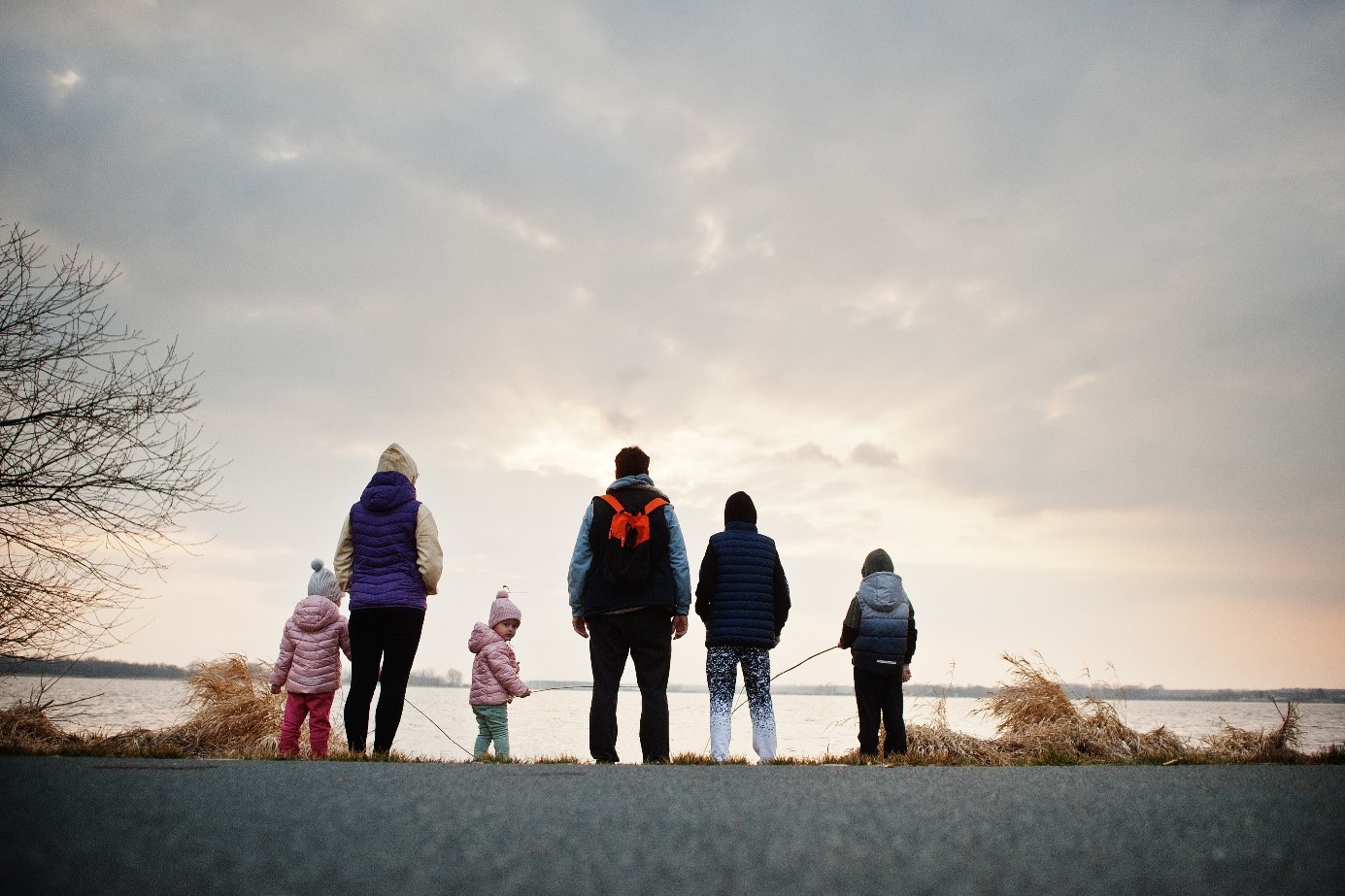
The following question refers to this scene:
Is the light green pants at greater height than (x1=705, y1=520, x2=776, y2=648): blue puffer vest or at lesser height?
lesser

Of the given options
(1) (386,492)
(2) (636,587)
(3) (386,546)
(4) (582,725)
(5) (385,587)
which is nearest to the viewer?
(2) (636,587)

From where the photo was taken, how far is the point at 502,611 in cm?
840

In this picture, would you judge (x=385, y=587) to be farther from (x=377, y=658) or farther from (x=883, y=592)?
(x=883, y=592)

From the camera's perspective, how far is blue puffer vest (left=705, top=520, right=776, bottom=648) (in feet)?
21.8

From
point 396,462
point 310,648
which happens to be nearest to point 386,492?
point 396,462

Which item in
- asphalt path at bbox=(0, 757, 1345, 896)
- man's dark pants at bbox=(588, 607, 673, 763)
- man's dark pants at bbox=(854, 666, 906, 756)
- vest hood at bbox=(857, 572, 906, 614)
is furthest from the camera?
vest hood at bbox=(857, 572, 906, 614)

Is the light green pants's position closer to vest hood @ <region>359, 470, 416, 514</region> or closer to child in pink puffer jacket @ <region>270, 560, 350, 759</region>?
child in pink puffer jacket @ <region>270, 560, 350, 759</region>

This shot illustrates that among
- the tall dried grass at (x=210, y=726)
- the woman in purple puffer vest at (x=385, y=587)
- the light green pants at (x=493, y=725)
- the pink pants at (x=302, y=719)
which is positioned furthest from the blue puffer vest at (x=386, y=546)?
the tall dried grass at (x=210, y=726)

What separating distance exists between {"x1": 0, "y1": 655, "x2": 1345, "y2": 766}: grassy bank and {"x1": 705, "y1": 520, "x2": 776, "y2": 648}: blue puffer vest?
2963mm

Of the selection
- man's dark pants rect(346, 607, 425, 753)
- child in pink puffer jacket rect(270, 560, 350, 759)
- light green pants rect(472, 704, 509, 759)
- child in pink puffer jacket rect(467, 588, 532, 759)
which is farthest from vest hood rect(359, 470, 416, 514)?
light green pants rect(472, 704, 509, 759)

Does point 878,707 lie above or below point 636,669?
below

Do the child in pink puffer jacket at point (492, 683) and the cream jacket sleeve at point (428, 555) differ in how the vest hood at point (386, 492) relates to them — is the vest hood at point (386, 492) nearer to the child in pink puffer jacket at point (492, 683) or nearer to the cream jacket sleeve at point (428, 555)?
the cream jacket sleeve at point (428, 555)

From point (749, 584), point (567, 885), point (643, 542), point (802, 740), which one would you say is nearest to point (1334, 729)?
point (802, 740)

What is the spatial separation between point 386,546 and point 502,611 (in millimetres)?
2276
